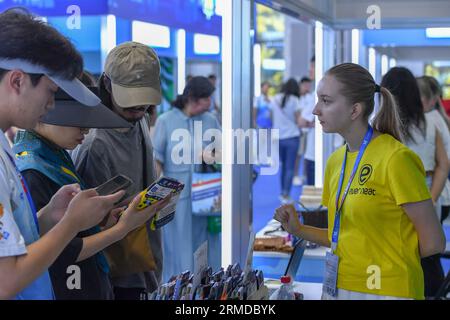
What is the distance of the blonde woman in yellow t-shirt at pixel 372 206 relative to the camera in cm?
240

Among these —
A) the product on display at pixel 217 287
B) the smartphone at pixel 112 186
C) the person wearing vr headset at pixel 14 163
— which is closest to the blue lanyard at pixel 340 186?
the product on display at pixel 217 287

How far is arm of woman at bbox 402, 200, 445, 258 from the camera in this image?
2383 mm

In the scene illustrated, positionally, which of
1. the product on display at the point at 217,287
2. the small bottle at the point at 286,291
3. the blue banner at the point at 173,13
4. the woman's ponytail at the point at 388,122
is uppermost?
the blue banner at the point at 173,13

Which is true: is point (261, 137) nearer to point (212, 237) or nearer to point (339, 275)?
point (212, 237)

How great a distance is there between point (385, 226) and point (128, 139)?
0.97 meters

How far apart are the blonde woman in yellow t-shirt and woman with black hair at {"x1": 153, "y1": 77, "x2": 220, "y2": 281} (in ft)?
8.22

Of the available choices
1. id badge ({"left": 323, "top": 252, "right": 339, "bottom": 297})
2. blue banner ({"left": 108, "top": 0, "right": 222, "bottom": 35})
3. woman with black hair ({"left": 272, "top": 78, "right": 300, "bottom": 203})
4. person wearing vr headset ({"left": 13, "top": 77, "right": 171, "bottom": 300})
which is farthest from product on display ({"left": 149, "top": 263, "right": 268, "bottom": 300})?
woman with black hair ({"left": 272, "top": 78, "right": 300, "bottom": 203})

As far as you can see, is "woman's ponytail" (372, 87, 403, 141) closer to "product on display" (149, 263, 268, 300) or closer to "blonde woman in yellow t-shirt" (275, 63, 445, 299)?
"blonde woman in yellow t-shirt" (275, 63, 445, 299)

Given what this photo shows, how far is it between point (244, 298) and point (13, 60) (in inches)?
36.8

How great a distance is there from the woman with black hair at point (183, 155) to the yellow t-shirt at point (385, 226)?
265 cm

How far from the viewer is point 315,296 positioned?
10.1 ft

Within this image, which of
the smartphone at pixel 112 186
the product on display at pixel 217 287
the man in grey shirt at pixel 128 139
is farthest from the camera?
the man in grey shirt at pixel 128 139

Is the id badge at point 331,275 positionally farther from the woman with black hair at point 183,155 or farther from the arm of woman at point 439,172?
the woman with black hair at point 183,155
